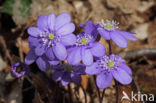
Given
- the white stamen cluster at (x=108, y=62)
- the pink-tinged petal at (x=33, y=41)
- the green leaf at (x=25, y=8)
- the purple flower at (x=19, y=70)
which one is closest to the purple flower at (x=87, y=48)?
the white stamen cluster at (x=108, y=62)

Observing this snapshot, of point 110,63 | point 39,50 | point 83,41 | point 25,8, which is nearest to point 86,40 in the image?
point 83,41

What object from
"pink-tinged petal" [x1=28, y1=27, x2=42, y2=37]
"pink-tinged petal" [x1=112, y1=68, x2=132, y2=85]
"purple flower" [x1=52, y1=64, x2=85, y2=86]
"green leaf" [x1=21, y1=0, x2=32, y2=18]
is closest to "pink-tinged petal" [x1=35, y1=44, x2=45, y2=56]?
"pink-tinged petal" [x1=28, y1=27, x2=42, y2=37]

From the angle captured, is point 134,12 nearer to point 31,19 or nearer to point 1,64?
point 31,19

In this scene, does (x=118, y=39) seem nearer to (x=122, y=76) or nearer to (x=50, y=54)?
(x=122, y=76)

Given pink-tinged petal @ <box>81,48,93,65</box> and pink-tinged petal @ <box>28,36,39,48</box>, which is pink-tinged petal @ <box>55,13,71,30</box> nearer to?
pink-tinged petal @ <box>28,36,39,48</box>

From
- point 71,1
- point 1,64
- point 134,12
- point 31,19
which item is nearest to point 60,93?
point 1,64

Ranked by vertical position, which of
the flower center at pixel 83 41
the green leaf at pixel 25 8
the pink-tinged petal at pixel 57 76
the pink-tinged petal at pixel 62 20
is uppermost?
the green leaf at pixel 25 8

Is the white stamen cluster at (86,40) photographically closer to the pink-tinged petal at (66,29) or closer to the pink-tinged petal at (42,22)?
the pink-tinged petal at (66,29)
